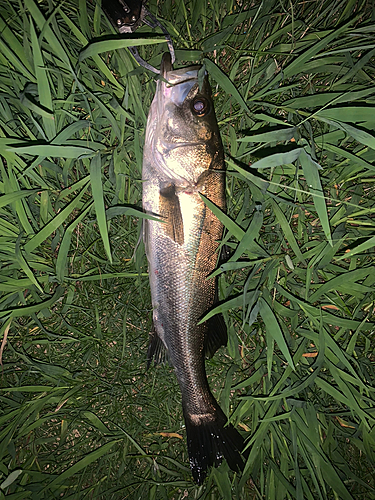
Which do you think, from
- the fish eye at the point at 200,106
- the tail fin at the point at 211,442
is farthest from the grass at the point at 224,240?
the fish eye at the point at 200,106

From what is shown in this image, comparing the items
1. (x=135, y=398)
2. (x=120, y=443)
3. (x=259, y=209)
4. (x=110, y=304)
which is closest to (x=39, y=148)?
(x=259, y=209)

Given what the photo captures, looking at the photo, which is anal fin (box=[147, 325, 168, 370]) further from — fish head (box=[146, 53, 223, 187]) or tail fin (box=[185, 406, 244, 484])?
fish head (box=[146, 53, 223, 187])

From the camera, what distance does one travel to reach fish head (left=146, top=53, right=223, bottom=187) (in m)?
1.39

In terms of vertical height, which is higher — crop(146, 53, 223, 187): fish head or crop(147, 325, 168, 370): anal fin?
crop(146, 53, 223, 187): fish head

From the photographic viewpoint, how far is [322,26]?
166 centimetres

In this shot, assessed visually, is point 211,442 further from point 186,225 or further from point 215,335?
point 186,225

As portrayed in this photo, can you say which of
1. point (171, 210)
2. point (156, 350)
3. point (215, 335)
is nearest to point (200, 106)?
point (171, 210)

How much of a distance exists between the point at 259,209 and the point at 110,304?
132 centimetres

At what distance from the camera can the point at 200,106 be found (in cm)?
142

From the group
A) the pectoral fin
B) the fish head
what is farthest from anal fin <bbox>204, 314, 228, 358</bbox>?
the fish head

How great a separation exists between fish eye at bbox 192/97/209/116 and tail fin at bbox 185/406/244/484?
1.74 m

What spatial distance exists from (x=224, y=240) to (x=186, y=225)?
8.9 inches

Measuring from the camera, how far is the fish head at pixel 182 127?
1.39 meters

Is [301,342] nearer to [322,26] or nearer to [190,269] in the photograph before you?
[190,269]
